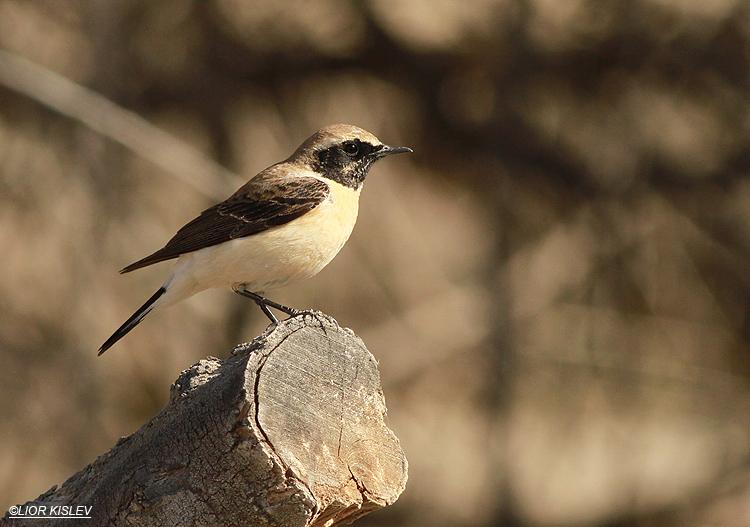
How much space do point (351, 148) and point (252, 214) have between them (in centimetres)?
86

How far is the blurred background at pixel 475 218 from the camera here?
9.93 meters

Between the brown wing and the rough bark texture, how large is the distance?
1.77 metres

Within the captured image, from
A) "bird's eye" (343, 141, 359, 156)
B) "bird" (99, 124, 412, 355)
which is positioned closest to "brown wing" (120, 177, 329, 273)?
"bird" (99, 124, 412, 355)

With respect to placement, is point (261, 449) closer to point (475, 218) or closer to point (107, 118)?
point (107, 118)

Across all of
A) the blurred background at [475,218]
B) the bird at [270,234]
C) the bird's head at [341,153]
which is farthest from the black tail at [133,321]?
the blurred background at [475,218]

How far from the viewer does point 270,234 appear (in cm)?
471

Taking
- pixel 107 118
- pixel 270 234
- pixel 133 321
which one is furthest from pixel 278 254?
pixel 107 118

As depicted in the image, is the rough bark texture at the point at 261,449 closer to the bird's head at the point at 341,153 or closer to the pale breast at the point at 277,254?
the pale breast at the point at 277,254

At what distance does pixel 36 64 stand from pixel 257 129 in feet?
9.30

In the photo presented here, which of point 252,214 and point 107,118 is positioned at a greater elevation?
point 107,118

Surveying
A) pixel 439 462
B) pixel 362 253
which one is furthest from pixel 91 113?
pixel 439 462

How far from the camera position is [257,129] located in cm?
1045

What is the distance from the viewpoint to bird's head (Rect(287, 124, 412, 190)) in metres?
5.25

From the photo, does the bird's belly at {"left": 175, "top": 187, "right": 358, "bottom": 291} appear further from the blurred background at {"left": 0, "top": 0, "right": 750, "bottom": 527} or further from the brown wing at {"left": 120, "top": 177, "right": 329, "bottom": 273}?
the blurred background at {"left": 0, "top": 0, "right": 750, "bottom": 527}
